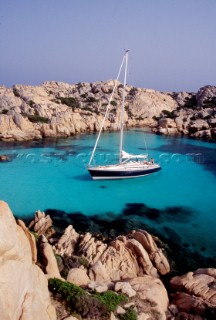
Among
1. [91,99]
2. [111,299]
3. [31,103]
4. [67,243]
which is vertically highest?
[91,99]

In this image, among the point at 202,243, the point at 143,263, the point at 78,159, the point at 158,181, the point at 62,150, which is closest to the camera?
the point at 143,263

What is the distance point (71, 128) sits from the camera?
207 feet

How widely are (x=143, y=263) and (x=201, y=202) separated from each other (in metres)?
13.2

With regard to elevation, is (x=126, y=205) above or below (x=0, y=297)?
below

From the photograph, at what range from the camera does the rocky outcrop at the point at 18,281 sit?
719 centimetres

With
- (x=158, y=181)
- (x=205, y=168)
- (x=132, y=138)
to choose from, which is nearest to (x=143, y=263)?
(x=158, y=181)

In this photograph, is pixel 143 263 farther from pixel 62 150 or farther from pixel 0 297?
pixel 62 150

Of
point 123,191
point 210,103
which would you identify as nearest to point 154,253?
point 123,191

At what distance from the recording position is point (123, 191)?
95.6 feet

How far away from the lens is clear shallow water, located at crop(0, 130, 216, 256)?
73.5ft

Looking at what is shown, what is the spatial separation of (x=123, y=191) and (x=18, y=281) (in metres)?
21.8

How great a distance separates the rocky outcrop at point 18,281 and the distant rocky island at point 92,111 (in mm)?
46103

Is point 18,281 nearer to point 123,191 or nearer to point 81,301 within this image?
point 81,301

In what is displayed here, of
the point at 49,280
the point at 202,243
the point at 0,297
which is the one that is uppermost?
the point at 0,297
